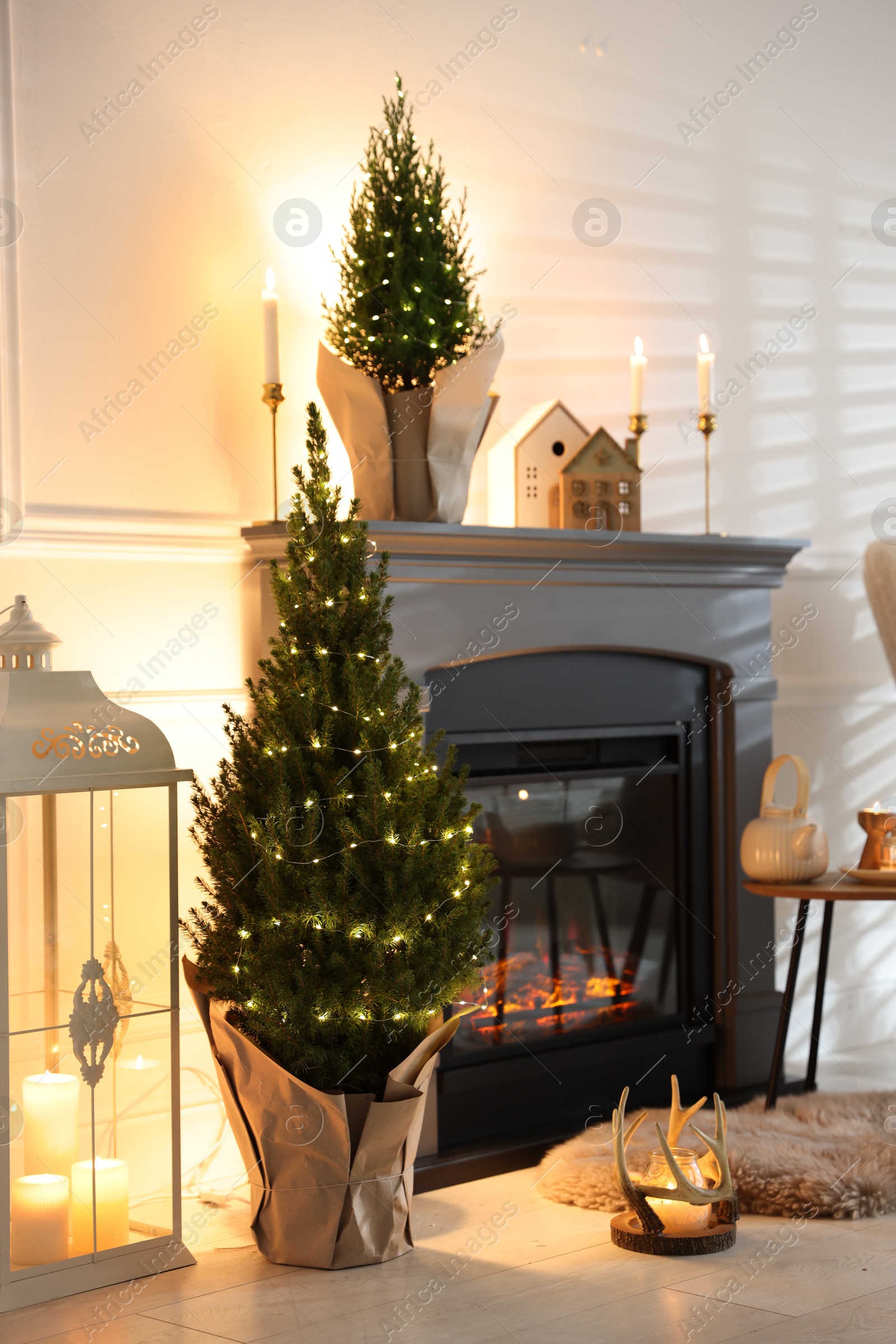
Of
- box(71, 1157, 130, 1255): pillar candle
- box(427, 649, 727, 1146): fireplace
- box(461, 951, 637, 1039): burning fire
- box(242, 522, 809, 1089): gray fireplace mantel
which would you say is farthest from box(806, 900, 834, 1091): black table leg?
box(71, 1157, 130, 1255): pillar candle

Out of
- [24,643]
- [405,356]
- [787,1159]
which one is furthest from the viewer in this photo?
[405,356]

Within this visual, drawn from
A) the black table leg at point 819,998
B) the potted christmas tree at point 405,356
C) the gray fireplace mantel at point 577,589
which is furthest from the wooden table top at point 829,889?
the potted christmas tree at point 405,356

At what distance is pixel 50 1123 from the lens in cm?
230

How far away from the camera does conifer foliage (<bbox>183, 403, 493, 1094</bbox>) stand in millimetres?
2408

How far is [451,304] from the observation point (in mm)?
3002

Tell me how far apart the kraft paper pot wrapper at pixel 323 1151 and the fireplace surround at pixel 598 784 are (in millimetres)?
539

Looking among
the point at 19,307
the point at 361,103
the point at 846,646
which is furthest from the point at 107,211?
the point at 846,646

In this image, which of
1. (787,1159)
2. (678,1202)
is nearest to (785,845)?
(787,1159)

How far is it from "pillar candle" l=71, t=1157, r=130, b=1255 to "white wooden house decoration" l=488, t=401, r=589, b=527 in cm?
160

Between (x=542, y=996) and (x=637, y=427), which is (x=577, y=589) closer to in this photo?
(x=637, y=427)

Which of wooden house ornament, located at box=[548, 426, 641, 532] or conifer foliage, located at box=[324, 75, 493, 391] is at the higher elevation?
conifer foliage, located at box=[324, 75, 493, 391]

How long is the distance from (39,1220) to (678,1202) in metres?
1.09

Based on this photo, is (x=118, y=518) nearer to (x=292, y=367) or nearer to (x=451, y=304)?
(x=292, y=367)

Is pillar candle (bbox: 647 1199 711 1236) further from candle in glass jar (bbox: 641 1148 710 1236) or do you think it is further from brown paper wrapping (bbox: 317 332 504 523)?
brown paper wrapping (bbox: 317 332 504 523)
